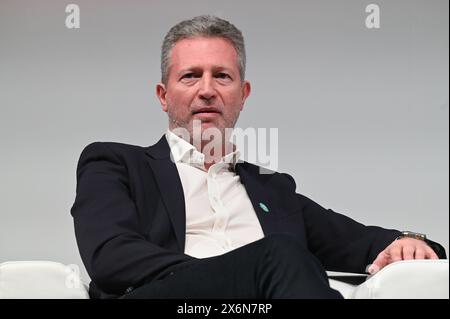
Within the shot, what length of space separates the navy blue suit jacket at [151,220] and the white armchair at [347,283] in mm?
61

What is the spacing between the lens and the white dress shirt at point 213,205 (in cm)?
187

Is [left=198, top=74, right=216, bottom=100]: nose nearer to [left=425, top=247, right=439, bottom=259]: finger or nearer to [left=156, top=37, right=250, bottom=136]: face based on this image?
[left=156, top=37, right=250, bottom=136]: face

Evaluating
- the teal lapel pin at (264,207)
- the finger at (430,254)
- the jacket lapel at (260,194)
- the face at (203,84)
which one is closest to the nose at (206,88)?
the face at (203,84)

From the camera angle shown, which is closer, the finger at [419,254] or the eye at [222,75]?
the finger at [419,254]

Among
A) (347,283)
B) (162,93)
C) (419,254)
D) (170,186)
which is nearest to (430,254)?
(419,254)

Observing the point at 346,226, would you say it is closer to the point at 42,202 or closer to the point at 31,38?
the point at 42,202

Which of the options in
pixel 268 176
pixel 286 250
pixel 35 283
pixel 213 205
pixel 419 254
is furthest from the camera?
pixel 268 176

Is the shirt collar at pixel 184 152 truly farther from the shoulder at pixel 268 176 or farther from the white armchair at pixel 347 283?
the white armchair at pixel 347 283

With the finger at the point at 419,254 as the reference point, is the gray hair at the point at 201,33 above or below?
above

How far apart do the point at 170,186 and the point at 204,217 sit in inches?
4.8

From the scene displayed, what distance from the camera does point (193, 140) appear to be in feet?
6.87

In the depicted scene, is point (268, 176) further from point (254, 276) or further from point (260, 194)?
point (254, 276)

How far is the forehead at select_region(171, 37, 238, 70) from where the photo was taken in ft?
6.83

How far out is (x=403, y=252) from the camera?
184 cm
